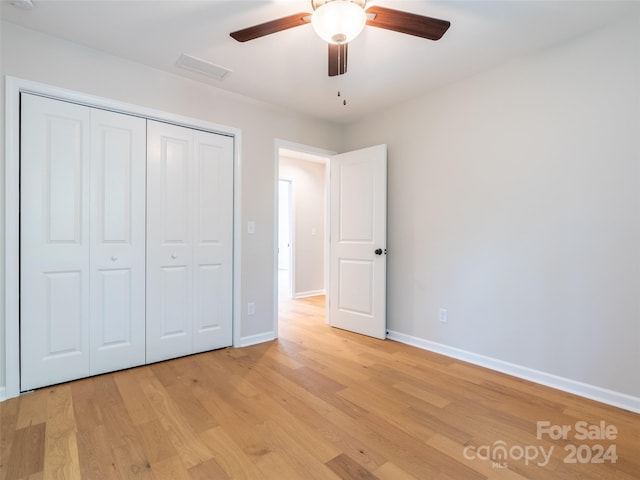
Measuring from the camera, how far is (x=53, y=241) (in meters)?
2.32

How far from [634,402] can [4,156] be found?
432 centimetres

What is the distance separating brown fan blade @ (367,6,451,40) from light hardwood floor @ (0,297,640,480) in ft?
7.10

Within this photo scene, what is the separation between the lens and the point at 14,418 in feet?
6.30

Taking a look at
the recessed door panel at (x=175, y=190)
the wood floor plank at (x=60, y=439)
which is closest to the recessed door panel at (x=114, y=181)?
the recessed door panel at (x=175, y=190)

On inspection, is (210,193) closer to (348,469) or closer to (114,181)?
(114,181)

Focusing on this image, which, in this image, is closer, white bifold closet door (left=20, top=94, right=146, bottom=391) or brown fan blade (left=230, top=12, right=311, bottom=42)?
brown fan blade (left=230, top=12, right=311, bottom=42)

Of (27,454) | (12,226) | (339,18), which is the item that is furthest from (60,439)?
(339,18)

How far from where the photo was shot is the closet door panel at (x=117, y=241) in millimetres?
2492

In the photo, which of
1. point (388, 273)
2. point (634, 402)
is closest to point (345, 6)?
point (388, 273)

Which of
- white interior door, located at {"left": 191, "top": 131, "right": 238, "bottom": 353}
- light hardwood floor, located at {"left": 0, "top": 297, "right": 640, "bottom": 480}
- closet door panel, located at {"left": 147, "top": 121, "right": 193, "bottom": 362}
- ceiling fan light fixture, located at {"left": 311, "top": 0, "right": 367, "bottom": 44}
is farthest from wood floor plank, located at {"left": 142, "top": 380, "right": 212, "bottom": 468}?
ceiling fan light fixture, located at {"left": 311, "top": 0, "right": 367, "bottom": 44}

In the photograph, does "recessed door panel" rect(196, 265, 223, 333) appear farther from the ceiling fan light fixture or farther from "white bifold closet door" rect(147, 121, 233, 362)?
the ceiling fan light fixture

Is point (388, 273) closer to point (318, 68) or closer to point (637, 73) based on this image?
point (318, 68)

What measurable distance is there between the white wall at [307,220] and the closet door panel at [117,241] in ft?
10.5

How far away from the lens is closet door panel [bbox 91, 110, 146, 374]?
249 cm
